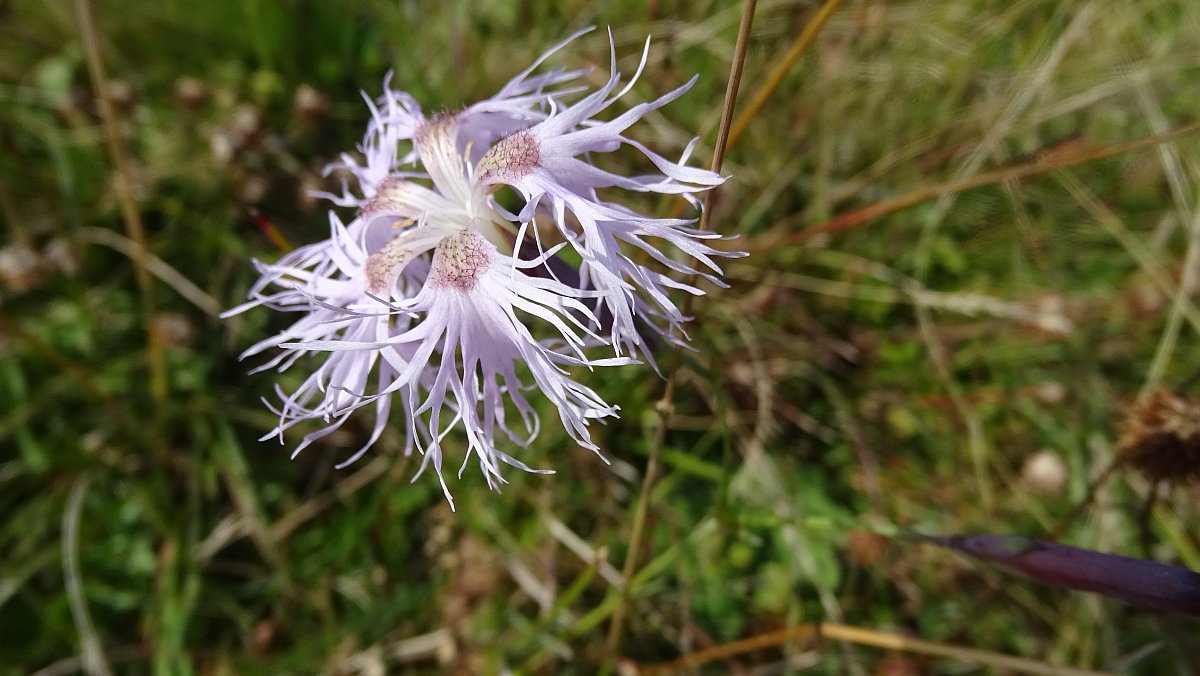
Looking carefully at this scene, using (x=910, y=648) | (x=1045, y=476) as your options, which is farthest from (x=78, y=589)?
(x=1045, y=476)

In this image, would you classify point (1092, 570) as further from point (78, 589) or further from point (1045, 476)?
point (78, 589)

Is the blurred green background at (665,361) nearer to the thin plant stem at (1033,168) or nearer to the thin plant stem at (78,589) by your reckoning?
the thin plant stem at (78,589)

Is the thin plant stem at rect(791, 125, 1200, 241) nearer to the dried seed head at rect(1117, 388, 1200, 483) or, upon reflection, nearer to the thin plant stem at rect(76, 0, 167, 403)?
the dried seed head at rect(1117, 388, 1200, 483)

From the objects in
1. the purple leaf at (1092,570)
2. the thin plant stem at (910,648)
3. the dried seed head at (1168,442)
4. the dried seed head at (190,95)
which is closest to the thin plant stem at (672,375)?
the thin plant stem at (910,648)

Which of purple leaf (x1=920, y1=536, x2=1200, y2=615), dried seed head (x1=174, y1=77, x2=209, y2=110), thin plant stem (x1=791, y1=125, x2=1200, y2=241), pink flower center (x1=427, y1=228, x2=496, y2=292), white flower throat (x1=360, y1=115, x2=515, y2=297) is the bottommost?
purple leaf (x1=920, y1=536, x2=1200, y2=615)

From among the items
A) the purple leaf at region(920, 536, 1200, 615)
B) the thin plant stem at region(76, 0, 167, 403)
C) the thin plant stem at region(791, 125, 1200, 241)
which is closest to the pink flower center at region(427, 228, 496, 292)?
the purple leaf at region(920, 536, 1200, 615)

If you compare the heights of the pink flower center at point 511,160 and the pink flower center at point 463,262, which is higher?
the pink flower center at point 511,160

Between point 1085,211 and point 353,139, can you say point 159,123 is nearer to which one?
point 353,139
